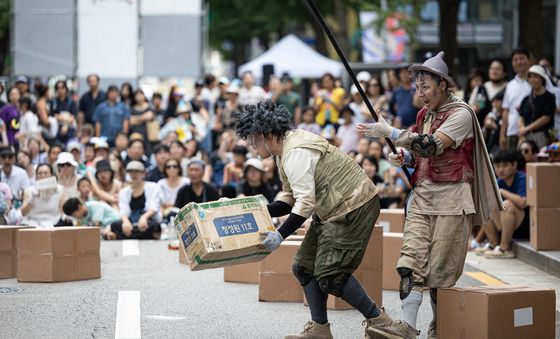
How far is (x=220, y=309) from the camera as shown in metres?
9.30

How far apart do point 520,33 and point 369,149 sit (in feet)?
17.2

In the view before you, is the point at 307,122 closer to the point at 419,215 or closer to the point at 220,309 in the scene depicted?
the point at 220,309

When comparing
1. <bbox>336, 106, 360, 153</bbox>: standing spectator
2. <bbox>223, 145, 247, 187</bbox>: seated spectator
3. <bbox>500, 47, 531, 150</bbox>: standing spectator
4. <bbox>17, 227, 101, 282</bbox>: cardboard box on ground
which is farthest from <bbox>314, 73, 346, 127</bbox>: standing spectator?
<bbox>17, 227, 101, 282</bbox>: cardboard box on ground

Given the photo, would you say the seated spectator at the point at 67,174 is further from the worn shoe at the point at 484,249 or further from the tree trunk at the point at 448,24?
the tree trunk at the point at 448,24

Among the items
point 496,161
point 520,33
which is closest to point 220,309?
point 496,161

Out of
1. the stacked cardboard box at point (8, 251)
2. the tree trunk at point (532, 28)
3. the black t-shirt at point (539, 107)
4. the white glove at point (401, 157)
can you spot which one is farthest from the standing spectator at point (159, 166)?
the white glove at point (401, 157)

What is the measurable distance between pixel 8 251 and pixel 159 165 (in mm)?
6649

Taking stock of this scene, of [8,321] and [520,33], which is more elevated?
[520,33]

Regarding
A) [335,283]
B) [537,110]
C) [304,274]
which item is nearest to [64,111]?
[537,110]

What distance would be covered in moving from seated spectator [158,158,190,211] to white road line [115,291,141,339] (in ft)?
20.4

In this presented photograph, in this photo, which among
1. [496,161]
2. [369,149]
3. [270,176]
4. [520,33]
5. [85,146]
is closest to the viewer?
[496,161]

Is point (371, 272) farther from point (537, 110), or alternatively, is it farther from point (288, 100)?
point (288, 100)

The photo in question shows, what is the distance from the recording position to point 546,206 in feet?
40.1

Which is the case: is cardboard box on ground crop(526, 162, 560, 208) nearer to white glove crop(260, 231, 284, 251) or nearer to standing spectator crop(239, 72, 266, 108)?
white glove crop(260, 231, 284, 251)
